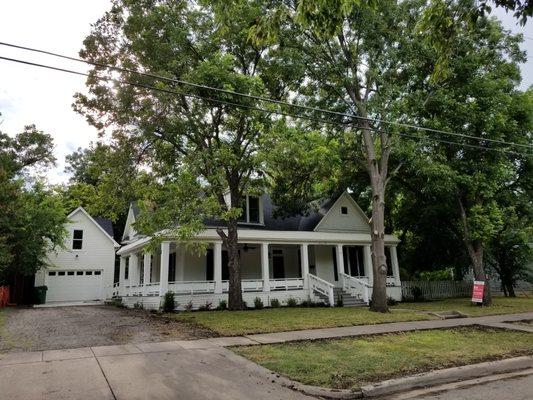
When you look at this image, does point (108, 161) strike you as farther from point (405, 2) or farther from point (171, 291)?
point (405, 2)

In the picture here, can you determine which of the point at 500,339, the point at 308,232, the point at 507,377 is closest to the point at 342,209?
the point at 308,232

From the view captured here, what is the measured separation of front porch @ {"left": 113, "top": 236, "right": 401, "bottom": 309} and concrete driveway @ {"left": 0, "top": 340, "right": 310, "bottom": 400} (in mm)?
9531

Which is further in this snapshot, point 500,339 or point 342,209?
point 342,209

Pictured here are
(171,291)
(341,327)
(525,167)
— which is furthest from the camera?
(525,167)

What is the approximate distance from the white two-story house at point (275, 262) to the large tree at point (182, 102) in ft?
7.83

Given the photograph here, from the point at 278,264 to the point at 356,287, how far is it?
4.81 m

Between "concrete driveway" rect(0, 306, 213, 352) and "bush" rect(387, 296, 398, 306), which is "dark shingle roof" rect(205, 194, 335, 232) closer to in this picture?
"bush" rect(387, 296, 398, 306)

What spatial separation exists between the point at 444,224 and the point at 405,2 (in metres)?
13.8

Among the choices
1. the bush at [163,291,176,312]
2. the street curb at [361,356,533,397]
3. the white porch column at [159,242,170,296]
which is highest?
the white porch column at [159,242,170,296]

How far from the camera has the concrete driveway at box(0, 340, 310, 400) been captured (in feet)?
18.6

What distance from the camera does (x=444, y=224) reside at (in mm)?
26328

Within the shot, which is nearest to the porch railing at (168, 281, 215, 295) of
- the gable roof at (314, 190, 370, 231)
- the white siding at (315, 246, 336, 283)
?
the white siding at (315, 246, 336, 283)

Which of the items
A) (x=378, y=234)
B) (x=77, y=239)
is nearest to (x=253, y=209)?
(x=378, y=234)

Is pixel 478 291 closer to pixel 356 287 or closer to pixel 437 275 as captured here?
pixel 356 287
